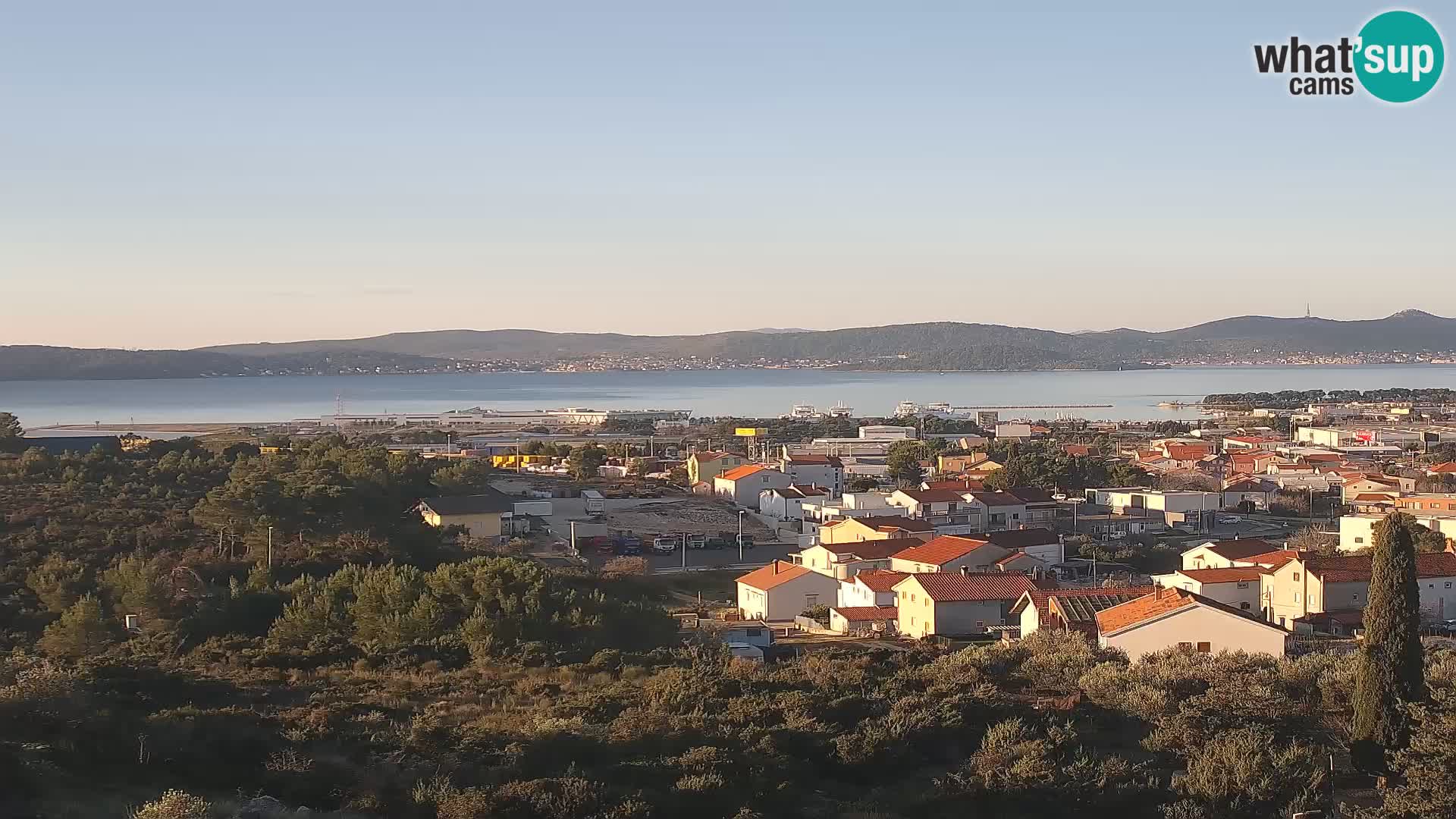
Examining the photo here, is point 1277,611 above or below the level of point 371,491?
below

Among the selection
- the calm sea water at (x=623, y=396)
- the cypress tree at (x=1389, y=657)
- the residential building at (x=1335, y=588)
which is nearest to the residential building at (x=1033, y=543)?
the residential building at (x=1335, y=588)

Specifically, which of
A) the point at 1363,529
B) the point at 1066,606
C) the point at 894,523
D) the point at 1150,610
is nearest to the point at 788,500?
the point at 894,523

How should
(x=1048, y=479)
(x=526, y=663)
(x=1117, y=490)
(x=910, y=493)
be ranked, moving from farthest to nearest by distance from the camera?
(x=1048, y=479)
(x=1117, y=490)
(x=910, y=493)
(x=526, y=663)

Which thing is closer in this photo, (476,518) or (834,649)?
(834,649)

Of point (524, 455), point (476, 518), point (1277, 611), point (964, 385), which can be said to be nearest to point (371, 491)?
point (476, 518)

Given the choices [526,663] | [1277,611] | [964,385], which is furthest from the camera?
[964,385]

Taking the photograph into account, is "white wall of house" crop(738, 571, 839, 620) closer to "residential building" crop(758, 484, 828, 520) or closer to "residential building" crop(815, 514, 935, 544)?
"residential building" crop(815, 514, 935, 544)

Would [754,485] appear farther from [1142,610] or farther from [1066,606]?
[1142,610]

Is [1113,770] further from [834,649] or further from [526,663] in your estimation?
[834,649]
